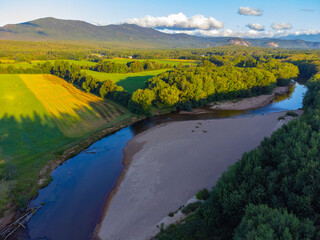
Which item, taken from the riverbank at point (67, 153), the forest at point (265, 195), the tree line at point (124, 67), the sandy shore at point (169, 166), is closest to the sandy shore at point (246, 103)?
the sandy shore at point (169, 166)

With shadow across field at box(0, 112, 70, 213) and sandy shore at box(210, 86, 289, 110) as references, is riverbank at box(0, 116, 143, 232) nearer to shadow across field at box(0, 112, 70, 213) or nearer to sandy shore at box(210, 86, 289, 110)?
shadow across field at box(0, 112, 70, 213)

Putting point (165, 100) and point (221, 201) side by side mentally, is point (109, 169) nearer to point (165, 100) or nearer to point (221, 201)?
point (221, 201)

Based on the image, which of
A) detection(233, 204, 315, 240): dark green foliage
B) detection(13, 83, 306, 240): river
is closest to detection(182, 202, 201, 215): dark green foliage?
detection(233, 204, 315, 240): dark green foliage

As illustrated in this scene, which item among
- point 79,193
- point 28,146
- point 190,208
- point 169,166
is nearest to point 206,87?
point 169,166

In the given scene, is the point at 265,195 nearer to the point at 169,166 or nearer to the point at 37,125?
the point at 169,166

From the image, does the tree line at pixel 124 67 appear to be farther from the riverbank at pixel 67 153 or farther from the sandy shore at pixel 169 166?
the sandy shore at pixel 169 166
